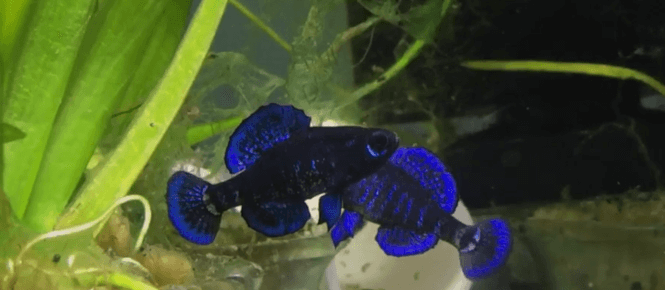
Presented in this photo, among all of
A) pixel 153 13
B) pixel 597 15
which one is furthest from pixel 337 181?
pixel 597 15

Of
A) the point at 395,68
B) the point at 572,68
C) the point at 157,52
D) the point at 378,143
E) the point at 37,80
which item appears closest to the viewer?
the point at 378,143

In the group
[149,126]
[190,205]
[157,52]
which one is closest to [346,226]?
[190,205]

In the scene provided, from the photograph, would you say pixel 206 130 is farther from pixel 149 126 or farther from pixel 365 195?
pixel 365 195

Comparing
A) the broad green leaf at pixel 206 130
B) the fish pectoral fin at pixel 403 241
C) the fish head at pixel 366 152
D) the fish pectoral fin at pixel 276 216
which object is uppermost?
the fish head at pixel 366 152

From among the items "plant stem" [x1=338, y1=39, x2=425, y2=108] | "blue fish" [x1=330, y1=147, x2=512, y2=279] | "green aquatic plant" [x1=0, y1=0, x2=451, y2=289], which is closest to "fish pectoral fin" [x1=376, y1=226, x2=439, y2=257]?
"blue fish" [x1=330, y1=147, x2=512, y2=279]

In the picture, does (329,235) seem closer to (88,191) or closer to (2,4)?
(88,191)

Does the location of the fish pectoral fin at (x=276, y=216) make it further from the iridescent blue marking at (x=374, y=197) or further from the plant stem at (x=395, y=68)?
the plant stem at (x=395, y=68)

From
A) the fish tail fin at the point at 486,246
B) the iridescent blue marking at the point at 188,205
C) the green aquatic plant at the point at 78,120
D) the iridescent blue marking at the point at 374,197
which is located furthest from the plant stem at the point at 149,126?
the fish tail fin at the point at 486,246
